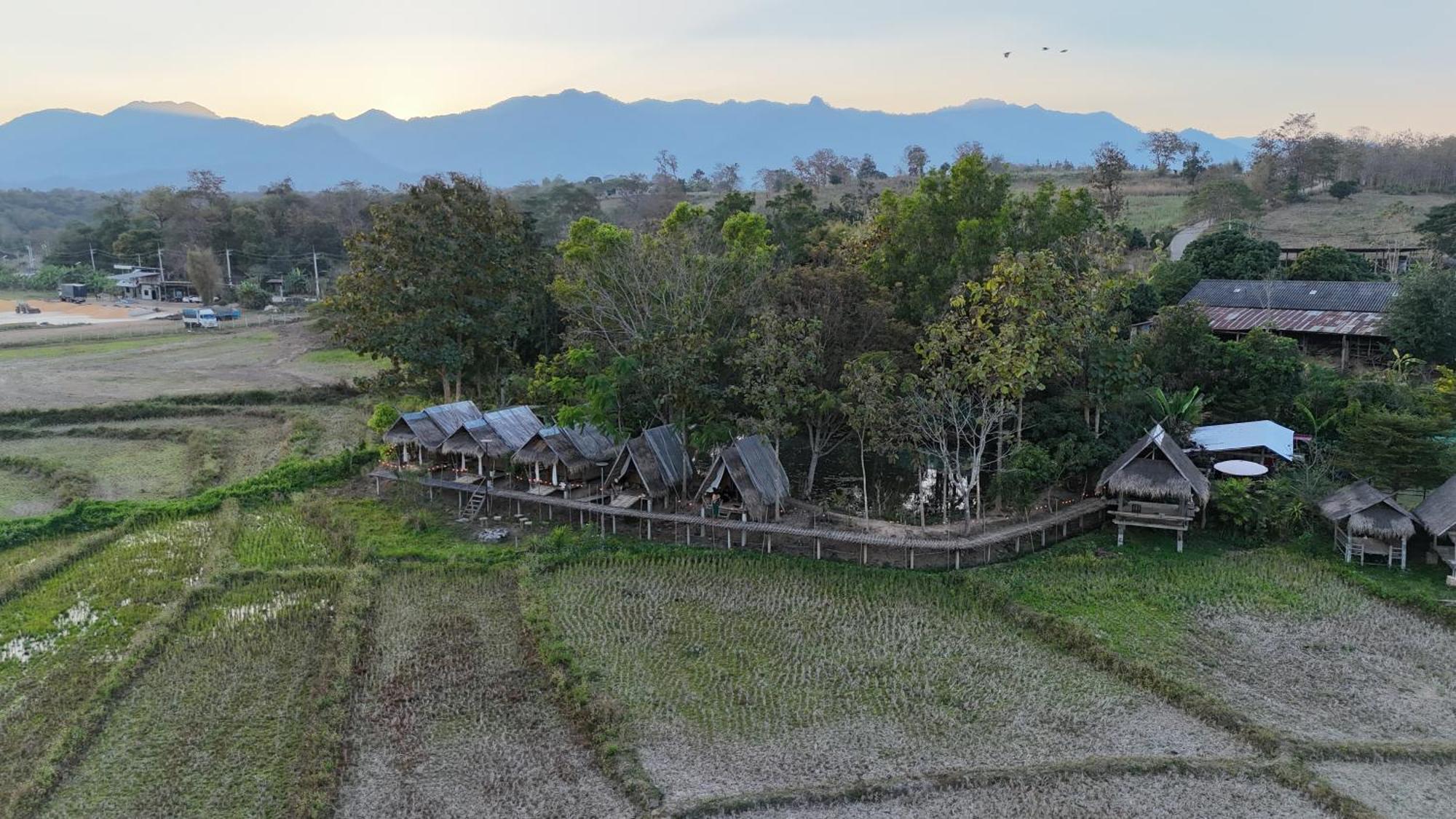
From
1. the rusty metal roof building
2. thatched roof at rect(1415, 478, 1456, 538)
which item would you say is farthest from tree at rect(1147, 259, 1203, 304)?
thatched roof at rect(1415, 478, 1456, 538)

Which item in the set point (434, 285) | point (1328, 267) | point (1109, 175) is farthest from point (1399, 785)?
point (1109, 175)

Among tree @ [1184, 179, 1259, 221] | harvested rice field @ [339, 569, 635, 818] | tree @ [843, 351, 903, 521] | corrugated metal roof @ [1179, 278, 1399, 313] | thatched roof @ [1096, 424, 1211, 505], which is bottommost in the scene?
harvested rice field @ [339, 569, 635, 818]

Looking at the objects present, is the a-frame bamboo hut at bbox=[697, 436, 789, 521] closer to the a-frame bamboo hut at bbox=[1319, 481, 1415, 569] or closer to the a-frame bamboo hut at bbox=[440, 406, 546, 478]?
the a-frame bamboo hut at bbox=[440, 406, 546, 478]

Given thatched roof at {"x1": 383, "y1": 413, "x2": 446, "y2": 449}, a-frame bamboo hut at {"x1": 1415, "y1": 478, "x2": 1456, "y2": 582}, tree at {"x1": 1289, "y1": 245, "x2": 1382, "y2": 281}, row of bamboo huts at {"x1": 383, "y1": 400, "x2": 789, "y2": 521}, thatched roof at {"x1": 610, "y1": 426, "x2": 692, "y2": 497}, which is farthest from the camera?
tree at {"x1": 1289, "y1": 245, "x2": 1382, "y2": 281}

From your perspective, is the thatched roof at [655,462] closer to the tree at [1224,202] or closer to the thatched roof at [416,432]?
the thatched roof at [416,432]

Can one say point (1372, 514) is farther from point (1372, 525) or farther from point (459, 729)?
point (459, 729)

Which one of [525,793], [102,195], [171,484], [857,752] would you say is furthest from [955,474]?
[102,195]

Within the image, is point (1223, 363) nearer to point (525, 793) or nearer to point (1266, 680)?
point (1266, 680)
